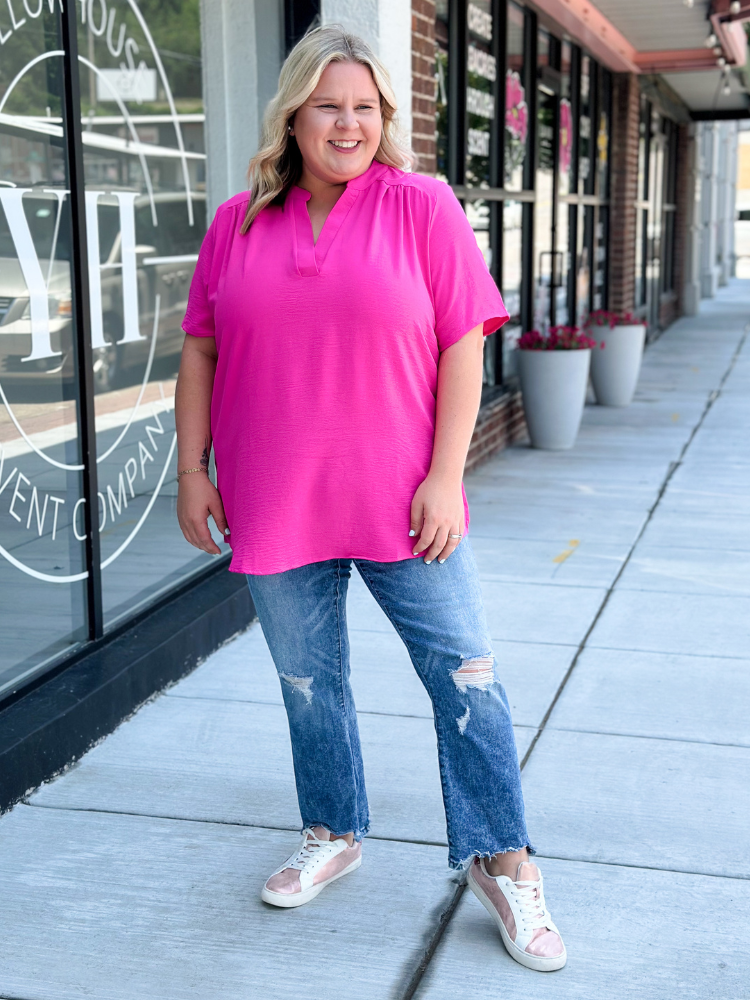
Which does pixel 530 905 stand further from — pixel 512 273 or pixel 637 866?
pixel 512 273

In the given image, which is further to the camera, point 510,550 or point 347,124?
point 510,550

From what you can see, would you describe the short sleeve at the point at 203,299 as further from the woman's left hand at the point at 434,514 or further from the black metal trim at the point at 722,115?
the black metal trim at the point at 722,115

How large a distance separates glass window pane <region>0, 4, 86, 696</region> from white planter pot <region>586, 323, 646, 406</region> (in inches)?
288

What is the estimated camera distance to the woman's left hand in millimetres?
2455

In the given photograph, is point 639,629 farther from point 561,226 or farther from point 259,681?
point 561,226

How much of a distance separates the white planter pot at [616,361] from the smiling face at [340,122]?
832 cm

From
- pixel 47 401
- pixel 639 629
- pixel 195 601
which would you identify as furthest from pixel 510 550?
pixel 47 401

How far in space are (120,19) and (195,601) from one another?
2.15 m

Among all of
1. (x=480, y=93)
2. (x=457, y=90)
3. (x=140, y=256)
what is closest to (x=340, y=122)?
(x=140, y=256)

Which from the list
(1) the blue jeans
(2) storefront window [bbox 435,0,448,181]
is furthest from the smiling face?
(2) storefront window [bbox 435,0,448,181]

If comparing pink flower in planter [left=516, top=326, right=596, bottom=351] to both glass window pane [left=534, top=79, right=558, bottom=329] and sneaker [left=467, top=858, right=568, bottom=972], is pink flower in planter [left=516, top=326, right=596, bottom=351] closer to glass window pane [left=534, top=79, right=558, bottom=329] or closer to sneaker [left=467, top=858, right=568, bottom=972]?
glass window pane [left=534, top=79, right=558, bottom=329]

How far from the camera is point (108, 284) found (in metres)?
4.25

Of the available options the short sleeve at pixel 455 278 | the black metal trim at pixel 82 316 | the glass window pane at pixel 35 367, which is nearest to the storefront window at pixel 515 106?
the black metal trim at pixel 82 316

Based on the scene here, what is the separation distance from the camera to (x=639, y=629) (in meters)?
4.93
